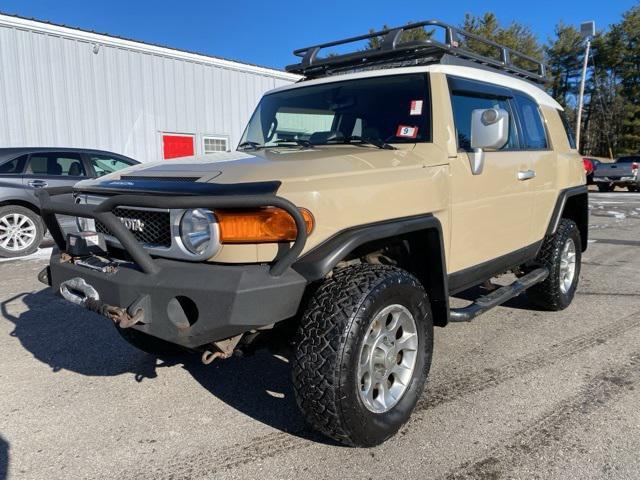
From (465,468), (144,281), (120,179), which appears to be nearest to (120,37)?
(120,179)

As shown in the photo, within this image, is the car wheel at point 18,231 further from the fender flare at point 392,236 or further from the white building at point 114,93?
the fender flare at point 392,236

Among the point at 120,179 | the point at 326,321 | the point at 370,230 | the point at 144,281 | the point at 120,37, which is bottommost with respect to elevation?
the point at 326,321

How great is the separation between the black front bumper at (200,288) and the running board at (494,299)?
136 centimetres

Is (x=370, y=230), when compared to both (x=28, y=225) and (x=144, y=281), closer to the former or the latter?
(x=144, y=281)

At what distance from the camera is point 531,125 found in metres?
4.26

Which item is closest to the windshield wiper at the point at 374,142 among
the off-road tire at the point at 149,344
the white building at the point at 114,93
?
the off-road tire at the point at 149,344

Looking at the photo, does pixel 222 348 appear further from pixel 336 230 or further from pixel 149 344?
pixel 149 344

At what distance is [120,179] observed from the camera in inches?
110

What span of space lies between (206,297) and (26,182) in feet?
23.0

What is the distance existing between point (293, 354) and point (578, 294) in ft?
13.8

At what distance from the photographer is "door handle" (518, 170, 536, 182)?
3.78m

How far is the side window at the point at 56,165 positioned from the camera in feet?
25.9

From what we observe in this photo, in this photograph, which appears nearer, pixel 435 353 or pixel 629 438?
pixel 629 438

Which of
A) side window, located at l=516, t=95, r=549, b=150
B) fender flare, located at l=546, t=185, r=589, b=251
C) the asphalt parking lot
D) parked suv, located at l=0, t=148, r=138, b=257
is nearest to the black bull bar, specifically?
the asphalt parking lot
